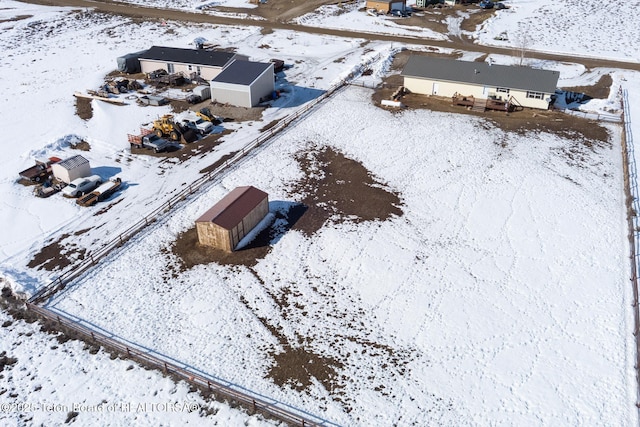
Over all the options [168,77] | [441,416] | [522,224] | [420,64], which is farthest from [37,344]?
[420,64]

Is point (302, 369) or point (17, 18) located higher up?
point (17, 18)

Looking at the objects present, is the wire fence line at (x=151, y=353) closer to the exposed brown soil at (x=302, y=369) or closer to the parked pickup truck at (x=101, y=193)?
the exposed brown soil at (x=302, y=369)

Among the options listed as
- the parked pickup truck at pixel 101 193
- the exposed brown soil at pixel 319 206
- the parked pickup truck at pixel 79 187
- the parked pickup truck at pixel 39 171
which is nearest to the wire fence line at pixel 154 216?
the exposed brown soil at pixel 319 206

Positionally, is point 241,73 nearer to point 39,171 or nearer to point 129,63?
point 129,63

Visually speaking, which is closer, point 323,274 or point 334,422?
point 334,422

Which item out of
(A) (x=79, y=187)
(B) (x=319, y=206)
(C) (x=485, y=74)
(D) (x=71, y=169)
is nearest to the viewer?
(B) (x=319, y=206)

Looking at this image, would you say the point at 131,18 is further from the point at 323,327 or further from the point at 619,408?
the point at 619,408

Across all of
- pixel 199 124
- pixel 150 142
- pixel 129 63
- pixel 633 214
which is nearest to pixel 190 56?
pixel 129 63
